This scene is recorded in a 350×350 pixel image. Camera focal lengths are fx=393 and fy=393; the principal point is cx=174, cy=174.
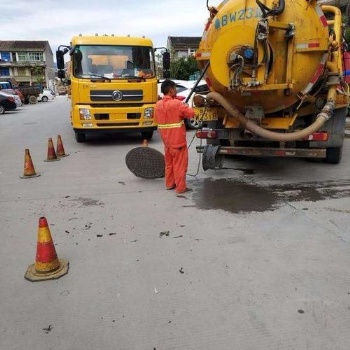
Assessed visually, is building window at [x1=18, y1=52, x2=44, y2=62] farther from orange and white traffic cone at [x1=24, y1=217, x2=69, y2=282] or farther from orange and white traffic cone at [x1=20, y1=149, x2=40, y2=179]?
orange and white traffic cone at [x1=24, y1=217, x2=69, y2=282]

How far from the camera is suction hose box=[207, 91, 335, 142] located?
532cm

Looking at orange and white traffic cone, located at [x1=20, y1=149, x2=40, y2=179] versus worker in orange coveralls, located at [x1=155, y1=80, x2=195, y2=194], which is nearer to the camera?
worker in orange coveralls, located at [x1=155, y1=80, x2=195, y2=194]

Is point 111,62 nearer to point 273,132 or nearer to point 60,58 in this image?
point 60,58

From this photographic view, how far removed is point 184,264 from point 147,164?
313 centimetres

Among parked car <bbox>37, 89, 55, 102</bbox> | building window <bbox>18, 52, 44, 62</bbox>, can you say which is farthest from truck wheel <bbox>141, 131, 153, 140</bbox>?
building window <bbox>18, 52, 44, 62</bbox>

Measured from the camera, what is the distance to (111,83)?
931 cm

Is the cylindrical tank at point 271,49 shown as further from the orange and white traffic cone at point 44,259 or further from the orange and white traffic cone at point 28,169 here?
the orange and white traffic cone at point 28,169

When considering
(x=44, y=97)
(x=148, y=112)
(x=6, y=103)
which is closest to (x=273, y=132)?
(x=148, y=112)

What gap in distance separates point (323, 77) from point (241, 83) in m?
1.28

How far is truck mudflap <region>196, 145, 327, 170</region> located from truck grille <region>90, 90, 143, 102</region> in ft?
12.6

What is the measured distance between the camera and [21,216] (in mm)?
4871

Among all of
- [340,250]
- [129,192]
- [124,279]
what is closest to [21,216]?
[129,192]

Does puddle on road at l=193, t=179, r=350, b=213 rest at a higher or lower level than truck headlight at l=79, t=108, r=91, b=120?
lower

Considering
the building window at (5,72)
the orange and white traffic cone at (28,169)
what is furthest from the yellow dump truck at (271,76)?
the building window at (5,72)
